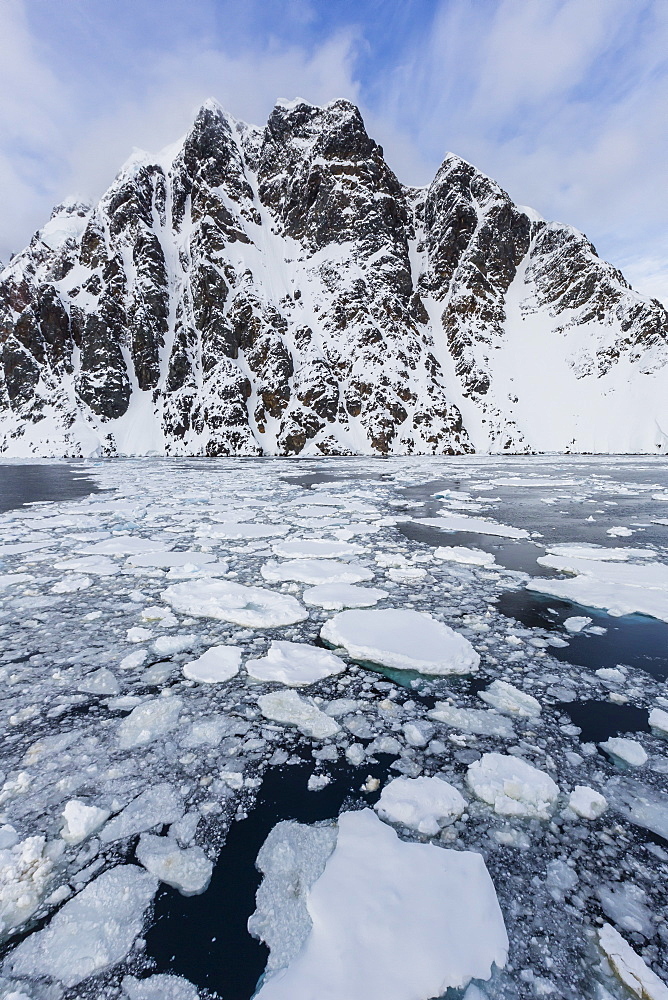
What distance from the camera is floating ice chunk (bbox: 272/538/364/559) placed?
6207 mm

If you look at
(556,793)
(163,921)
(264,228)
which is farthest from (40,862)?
(264,228)

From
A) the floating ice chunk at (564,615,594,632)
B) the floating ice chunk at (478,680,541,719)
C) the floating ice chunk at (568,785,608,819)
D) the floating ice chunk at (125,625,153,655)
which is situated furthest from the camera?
the floating ice chunk at (564,615,594,632)

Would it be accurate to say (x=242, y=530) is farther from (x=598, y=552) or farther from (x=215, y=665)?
(x=598, y=552)

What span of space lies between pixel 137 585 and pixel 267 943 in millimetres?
4216

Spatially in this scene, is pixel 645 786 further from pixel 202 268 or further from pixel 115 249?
pixel 115 249

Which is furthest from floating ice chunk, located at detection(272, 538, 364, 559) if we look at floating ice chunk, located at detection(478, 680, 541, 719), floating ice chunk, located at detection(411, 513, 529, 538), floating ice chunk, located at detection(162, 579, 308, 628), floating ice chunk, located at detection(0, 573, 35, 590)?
floating ice chunk, located at detection(478, 680, 541, 719)

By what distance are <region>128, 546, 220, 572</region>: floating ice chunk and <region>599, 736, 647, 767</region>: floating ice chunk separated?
440cm

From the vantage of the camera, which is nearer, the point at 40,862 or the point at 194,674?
the point at 40,862

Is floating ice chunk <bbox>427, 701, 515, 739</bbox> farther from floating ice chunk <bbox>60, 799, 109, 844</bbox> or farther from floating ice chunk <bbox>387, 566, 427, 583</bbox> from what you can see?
floating ice chunk <bbox>387, 566, 427, 583</bbox>

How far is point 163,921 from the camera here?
148 cm

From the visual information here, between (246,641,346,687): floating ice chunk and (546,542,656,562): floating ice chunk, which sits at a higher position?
(246,641,346,687): floating ice chunk

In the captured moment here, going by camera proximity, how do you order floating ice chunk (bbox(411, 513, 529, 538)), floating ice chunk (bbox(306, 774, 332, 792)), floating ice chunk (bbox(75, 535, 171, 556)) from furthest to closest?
floating ice chunk (bbox(411, 513, 529, 538)) → floating ice chunk (bbox(75, 535, 171, 556)) → floating ice chunk (bbox(306, 774, 332, 792))

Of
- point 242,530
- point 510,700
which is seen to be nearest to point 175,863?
point 510,700

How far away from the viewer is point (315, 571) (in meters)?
5.46
